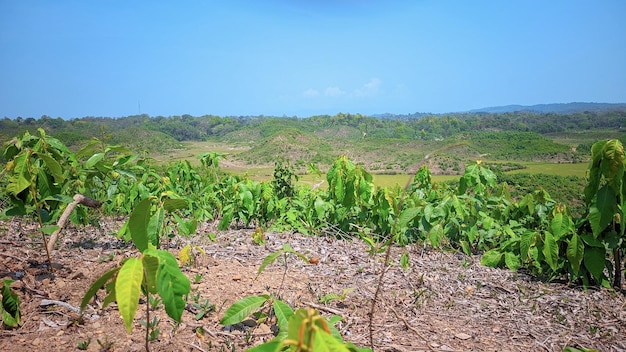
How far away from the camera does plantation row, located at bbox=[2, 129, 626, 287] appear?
2254 mm

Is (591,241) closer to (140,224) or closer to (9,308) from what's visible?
(140,224)

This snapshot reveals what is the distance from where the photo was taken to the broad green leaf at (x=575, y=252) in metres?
2.53

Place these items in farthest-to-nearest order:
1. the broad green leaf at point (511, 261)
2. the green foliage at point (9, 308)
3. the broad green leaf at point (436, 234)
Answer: the broad green leaf at point (436, 234)
the broad green leaf at point (511, 261)
the green foliage at point (9, 308)

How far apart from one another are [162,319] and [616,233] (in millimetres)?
2955

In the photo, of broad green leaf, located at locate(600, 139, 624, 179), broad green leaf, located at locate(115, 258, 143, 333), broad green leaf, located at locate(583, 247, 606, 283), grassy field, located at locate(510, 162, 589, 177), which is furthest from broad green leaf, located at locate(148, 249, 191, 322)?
grassy field, located at locate(510, 162, 589, 177)

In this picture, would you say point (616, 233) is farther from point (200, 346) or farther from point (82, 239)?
point (82, 239)

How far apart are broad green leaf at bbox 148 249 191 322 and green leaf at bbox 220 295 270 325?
1.41 ft

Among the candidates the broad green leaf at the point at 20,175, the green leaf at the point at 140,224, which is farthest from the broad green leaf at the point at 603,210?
the broad green leaf at the point at 20,175

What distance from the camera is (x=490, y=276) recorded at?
291 cm

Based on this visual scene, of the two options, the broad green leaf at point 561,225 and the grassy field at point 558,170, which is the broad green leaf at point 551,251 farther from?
the grassy field at point 558,170

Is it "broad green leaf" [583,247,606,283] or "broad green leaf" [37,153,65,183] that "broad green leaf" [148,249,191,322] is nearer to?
"broad green leaf" [37,153,65,183]

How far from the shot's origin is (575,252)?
8.29ft

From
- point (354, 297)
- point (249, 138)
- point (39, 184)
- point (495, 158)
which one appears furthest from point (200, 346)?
point (249, 138)

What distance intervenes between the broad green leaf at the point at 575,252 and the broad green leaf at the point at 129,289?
2.80 m
